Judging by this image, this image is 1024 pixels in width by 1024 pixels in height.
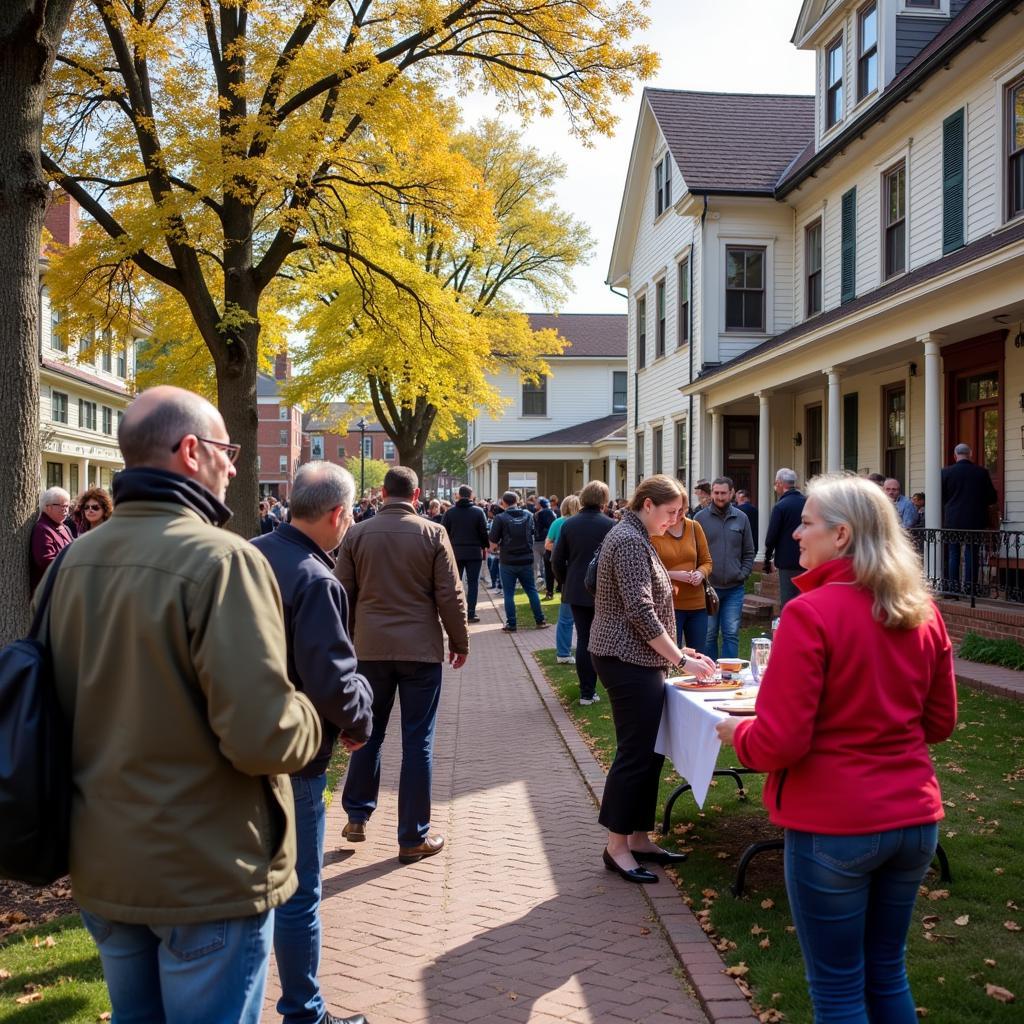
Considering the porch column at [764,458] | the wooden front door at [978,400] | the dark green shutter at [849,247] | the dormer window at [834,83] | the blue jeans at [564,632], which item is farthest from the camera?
the porch column at [764,458]

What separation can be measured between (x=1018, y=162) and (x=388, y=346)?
8.77 m

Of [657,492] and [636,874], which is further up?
[657,492]

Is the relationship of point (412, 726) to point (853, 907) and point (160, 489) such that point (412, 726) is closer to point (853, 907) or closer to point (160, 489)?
point (853, 907)

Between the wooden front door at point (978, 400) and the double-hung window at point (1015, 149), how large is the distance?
1.67 m

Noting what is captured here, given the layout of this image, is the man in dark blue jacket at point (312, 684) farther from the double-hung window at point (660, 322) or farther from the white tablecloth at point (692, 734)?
the double-hung window at point (660, 322)

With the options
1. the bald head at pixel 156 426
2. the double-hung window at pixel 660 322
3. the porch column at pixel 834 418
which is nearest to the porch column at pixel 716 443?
the double-hung window at pixel 660 322

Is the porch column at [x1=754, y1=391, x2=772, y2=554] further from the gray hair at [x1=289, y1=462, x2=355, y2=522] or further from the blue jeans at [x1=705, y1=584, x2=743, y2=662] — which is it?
the gray hair at [x1=289, y1=462, x2=355, y2=522]

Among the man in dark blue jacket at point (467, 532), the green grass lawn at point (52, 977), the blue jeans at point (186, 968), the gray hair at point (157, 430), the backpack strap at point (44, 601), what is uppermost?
the gray hair at point (157, 430)

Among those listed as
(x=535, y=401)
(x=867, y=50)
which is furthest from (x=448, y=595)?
(x=535, y=401)

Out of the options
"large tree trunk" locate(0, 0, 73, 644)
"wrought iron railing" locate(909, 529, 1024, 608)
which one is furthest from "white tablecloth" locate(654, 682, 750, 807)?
"wrought iron railing" locate(909, 529, 1024, 608)

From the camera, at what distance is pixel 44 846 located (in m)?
2.24

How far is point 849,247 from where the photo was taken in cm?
1812

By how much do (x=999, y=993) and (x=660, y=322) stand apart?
76.2ft

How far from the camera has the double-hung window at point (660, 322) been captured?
84.5ft
